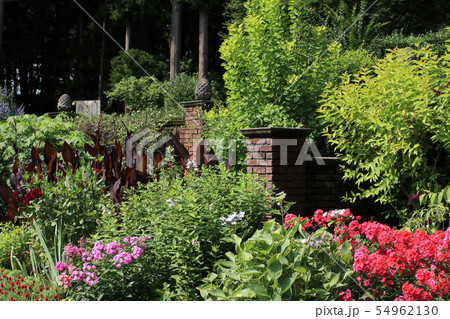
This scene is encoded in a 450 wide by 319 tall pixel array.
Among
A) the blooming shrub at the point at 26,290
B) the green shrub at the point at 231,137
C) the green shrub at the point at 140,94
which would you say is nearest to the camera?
the blooming shrub at the point at 26,290

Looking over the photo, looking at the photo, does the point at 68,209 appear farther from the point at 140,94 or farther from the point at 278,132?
the point at 140,94

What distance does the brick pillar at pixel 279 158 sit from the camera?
4.86m

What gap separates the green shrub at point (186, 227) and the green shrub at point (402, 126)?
1.51m

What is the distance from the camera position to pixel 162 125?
9.65 metres

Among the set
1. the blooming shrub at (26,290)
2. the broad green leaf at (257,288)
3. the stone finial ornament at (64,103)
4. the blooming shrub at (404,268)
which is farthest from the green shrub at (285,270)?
the stone finial ornament at (64,103)

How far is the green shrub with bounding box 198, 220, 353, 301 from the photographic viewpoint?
271 centimetres

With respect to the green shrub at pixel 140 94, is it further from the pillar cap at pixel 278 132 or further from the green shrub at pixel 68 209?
the green shrub at pixel 68 209

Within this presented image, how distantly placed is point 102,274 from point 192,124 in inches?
213

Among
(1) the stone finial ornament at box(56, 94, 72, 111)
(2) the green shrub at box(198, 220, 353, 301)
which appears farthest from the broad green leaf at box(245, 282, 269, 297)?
(1) the stone finial ornament at box(56, 94, 72, 111)

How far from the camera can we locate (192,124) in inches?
329

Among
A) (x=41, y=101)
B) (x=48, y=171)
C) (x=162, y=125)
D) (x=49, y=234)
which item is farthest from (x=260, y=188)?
(x=41, y=101)

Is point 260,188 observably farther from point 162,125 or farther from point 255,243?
point 162,125

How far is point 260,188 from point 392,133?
5.16 feet
